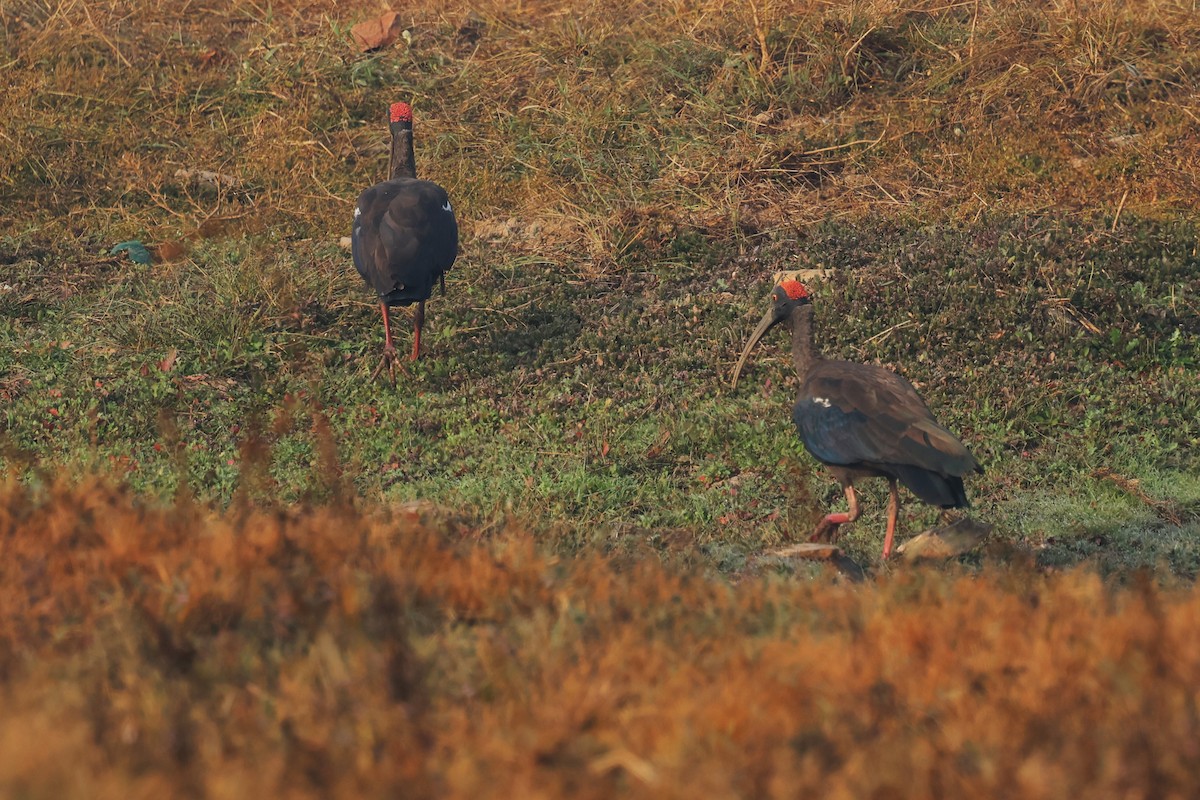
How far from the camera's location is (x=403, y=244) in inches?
424

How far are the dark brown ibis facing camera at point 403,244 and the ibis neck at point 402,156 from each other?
82 centimetres

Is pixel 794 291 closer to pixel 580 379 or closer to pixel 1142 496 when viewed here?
pixel 580 379

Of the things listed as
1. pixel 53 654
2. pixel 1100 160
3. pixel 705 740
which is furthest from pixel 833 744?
pixel 1100 160

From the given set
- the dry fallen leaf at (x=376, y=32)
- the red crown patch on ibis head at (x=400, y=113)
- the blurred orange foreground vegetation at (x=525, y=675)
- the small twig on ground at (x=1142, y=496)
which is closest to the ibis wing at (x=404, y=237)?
the red crown patch on ibis head at (x=400, y=113)

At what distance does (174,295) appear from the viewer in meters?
12.0

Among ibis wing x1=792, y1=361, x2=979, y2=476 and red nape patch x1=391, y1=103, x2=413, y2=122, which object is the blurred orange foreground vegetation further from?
red nape patch x1=391, y1=103, x2=413, y2=122

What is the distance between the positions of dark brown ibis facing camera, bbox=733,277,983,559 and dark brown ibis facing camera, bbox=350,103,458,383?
3.67m

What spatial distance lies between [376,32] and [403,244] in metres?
7.66

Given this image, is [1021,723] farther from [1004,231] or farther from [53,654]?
[1004,231]

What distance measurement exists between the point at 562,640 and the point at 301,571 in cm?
97

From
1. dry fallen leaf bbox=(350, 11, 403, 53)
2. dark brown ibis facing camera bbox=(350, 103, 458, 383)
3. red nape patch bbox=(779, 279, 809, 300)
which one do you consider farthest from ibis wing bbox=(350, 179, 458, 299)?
dry fallen leaf bbox=(350, 11, 403, 53)

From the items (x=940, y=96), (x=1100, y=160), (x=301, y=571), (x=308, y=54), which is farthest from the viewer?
(x=308, y=54)

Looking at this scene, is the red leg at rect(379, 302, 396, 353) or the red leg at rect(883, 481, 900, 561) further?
the red leg at rect(379, 302, 396, 353)

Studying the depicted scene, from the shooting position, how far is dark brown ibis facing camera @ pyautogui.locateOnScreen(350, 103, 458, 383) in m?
10.7
